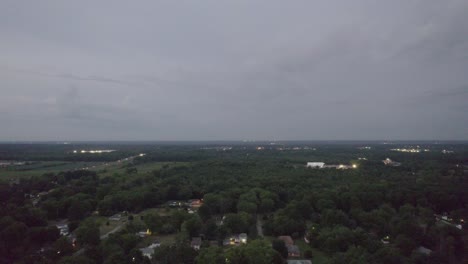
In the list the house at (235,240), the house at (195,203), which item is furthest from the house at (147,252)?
the house at (195,203)

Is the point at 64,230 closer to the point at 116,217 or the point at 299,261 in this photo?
the point at 116,217

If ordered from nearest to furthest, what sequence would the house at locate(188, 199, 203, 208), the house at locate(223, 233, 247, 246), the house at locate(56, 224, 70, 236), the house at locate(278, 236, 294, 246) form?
the house at locate(278, 236, 294, 246) → the house at locate(223, 233, 247, 246) → the house at locate(56, 224, 70, 236) → the house at locate(188, 199, 203, 208)

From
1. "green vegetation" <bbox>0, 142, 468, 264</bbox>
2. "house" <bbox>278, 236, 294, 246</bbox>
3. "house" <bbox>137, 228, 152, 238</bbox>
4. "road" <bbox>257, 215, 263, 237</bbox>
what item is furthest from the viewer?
"road" <bbox>257, 215, 263, 237</bbox>

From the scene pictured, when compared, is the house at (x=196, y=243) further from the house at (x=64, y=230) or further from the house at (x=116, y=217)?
the house at (x=116, y=217)

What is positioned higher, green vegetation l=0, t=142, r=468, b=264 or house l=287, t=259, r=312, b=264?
green vegetation l=0, t=142, r=468, b=264

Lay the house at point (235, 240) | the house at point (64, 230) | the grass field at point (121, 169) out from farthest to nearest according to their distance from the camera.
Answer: the grass field at point (121, 169), the house at point (64, 230), the house at point (235, 240)

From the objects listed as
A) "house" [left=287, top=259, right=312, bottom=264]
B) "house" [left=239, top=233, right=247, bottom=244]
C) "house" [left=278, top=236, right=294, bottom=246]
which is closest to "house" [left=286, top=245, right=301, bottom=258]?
"house" [left=278, top=236, right=294, bottom=246]

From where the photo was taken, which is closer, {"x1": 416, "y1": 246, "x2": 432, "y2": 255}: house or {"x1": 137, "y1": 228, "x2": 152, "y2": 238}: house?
{"x1": 416, "y1": 246, "x2": 432, "y2": 255}: house

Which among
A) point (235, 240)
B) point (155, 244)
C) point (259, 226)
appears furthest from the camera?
point (259, 226)

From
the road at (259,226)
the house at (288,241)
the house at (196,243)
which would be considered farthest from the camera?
the road at (259,226)

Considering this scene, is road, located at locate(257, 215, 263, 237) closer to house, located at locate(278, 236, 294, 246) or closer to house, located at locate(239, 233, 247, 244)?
house, located at locate(239, 233, 247, 244)

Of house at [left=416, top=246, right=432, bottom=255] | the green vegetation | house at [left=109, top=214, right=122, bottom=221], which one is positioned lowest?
house at [left=109, top=214, right=122, bottom=221]

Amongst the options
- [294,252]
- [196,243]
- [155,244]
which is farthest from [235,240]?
[155,244]
